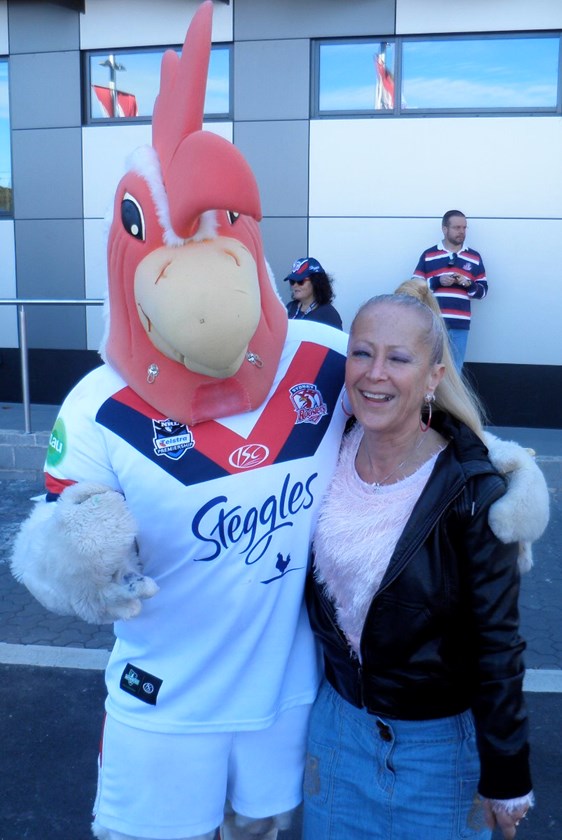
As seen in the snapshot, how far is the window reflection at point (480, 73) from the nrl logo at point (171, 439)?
7156 mm

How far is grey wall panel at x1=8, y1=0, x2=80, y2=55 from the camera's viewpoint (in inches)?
341

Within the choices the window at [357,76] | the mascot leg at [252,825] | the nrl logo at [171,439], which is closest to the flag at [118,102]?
the window at [357,76]

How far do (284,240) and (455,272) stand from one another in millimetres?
1880

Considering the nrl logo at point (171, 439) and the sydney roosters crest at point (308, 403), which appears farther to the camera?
the sydney roosters crest at point (308, 403)

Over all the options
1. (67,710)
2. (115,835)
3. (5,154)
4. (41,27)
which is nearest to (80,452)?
(115,835)

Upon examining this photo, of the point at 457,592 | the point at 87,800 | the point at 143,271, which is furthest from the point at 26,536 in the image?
the point at 87,800

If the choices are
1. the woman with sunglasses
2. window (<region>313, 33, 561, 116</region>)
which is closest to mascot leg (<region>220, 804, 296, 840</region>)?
the woman with sunglasses

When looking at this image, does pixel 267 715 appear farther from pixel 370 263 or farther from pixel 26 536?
pixel 370 263

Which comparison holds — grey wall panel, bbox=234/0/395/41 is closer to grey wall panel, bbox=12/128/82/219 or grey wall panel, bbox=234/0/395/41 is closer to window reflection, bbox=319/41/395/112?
window reflection, bbox=319/41/395/112

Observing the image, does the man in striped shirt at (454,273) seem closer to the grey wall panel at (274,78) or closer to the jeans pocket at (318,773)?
the grey wall panel at (274,78)

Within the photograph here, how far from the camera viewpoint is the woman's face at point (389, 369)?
5.80 feet

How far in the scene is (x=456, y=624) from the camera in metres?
1.76

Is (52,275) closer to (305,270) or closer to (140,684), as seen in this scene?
(305,270)

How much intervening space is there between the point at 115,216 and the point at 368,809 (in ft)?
4.86
